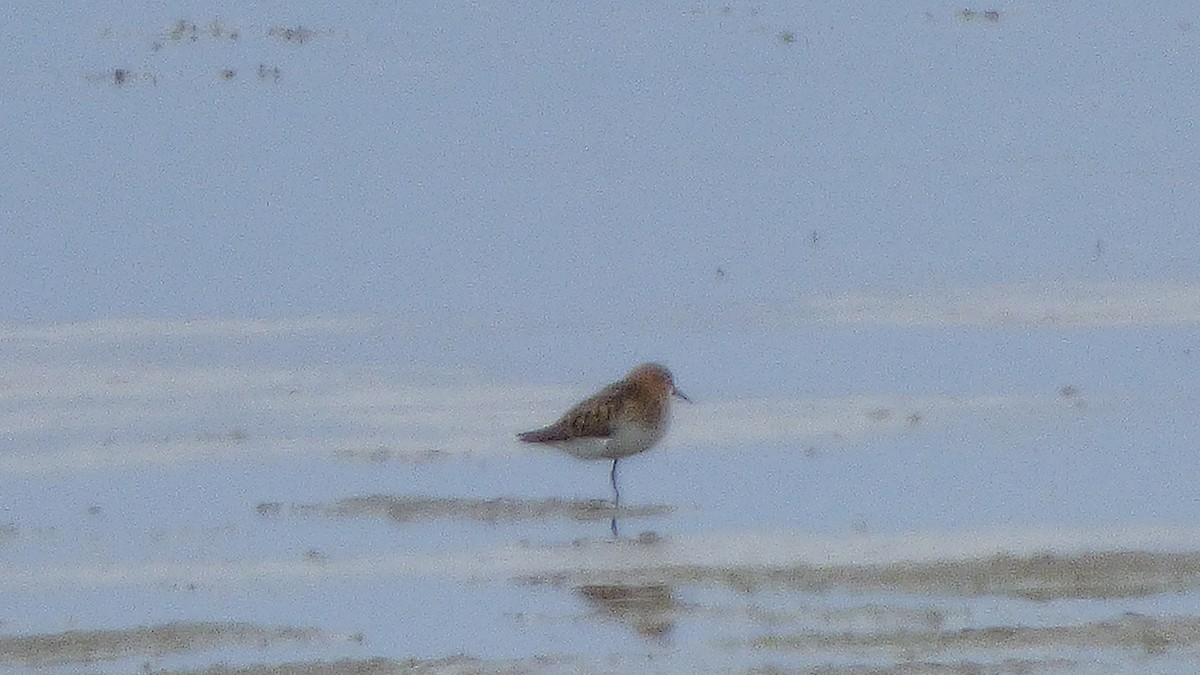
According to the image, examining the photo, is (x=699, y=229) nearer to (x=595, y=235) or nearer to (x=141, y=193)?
(x=595, y=235)

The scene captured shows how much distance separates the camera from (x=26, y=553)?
577 inches

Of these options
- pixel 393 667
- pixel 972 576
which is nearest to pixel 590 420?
pixel 972 576

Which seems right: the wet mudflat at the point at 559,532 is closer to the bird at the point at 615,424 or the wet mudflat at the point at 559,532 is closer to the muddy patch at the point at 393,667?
the muddy patch at the point at 393,667

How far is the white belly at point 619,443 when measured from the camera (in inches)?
639

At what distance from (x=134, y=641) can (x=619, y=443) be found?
4.20 meters

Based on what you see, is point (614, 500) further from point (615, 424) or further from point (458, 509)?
point (458, 509)

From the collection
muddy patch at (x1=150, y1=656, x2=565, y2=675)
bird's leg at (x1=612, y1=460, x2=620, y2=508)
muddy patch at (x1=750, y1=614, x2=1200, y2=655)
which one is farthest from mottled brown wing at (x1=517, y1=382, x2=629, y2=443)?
muddy patch at (x1=150, y1=656, x2=565, y2=675)

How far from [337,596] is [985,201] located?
52.5 ft

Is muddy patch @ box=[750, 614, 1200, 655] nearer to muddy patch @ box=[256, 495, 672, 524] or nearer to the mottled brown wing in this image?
muddy patch @ box=[256, 495, 672, 524]

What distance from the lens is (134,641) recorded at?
12.5 m

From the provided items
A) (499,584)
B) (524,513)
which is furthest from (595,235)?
(499,584)

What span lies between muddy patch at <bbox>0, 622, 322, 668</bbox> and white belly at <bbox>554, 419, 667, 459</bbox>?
12.3 feet

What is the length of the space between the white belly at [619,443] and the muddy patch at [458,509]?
464 millimetres

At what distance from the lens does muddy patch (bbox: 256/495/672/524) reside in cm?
1538
